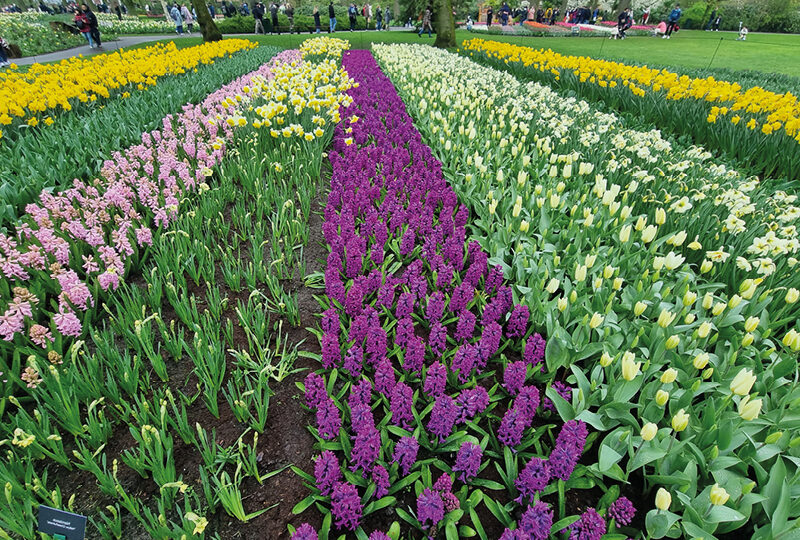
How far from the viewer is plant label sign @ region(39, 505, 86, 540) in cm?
144

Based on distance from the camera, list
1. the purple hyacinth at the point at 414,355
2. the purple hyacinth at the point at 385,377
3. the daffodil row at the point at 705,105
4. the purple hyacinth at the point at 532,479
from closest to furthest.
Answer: the purple hyacinth at the point at 532,479 < the purple hyacinth at the point at 385,377 < the purple hyacinth at the point at 414,355 < the daffodil row at the point at 705,105

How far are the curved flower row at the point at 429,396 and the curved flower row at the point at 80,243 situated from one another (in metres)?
1.45

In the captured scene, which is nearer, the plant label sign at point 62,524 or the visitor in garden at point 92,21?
the plant label sign at point 62,524

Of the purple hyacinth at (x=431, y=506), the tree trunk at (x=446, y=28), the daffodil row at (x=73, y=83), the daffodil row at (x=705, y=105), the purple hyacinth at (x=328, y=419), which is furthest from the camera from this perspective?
the tree trunk at (x=446, y=28)

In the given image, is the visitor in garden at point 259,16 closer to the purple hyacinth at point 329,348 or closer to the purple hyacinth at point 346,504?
the purple hyacinth at point 329,348

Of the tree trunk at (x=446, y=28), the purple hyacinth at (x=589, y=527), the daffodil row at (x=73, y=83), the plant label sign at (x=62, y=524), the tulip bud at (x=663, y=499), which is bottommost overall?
the purple hyacinth at (x=589, y=527)

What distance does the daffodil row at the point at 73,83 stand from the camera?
5.50 meters

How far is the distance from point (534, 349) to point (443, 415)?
0.74 m

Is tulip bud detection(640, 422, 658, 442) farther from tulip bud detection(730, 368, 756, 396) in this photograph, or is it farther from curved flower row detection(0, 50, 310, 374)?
curved flower row detection(0, 50, 310, 374)

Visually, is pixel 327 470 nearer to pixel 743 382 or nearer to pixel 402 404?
pixel 402 404

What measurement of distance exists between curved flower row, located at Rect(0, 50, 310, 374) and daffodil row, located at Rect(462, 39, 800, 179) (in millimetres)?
6471

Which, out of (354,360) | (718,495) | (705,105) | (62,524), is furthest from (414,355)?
(705,105)

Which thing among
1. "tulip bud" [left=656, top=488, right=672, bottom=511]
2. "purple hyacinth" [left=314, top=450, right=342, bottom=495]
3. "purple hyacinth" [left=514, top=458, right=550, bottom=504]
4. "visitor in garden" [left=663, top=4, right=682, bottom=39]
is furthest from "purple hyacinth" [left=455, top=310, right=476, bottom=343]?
"visitor in garden" [left=663, top=4, right=682, bottom=39]

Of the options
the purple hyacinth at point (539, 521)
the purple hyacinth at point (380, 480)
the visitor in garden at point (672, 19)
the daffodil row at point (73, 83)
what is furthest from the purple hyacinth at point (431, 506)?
the visitor in garden at point (672, 19)
